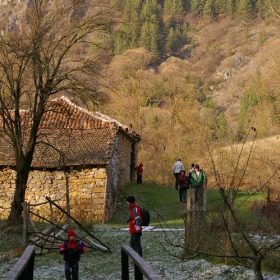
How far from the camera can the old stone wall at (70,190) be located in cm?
2453

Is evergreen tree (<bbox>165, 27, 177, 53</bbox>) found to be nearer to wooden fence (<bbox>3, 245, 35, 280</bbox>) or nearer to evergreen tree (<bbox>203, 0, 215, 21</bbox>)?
evergreen tree (<bbox>203, 0, 215, 21</bbox>)

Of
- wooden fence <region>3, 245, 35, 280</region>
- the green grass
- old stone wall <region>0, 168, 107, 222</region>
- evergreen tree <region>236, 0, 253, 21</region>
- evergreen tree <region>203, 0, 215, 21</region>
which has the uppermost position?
evergreen tree <region>203, 0, 215, 21</region>

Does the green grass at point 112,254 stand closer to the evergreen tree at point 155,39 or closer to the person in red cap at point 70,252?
the person in red cap at point 70,252

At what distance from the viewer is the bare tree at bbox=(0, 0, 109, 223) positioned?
63.8ft

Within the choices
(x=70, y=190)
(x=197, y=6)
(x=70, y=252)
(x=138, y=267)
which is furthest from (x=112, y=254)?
(x=197, y=6)

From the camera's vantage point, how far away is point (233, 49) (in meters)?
152

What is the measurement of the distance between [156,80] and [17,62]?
3985cm

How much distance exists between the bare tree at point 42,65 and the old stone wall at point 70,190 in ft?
16.0

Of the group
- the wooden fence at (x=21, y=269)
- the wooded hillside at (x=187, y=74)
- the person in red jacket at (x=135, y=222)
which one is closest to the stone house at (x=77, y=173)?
the wooded hillside at (x=187, y=74)

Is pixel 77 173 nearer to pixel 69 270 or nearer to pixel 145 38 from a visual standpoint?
pixel 69 270

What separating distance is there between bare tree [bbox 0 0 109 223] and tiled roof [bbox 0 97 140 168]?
11.1 ft

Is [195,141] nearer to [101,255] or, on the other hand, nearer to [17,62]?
[17,62]

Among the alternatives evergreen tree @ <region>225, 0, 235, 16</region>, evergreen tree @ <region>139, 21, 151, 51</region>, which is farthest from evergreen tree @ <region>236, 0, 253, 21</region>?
evergreen tree @ <region>139, 21, 151, 51</region>

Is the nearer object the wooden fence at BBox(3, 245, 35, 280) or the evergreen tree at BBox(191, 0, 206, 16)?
the wooden fence at BBox(3, 245, 35, 280)
